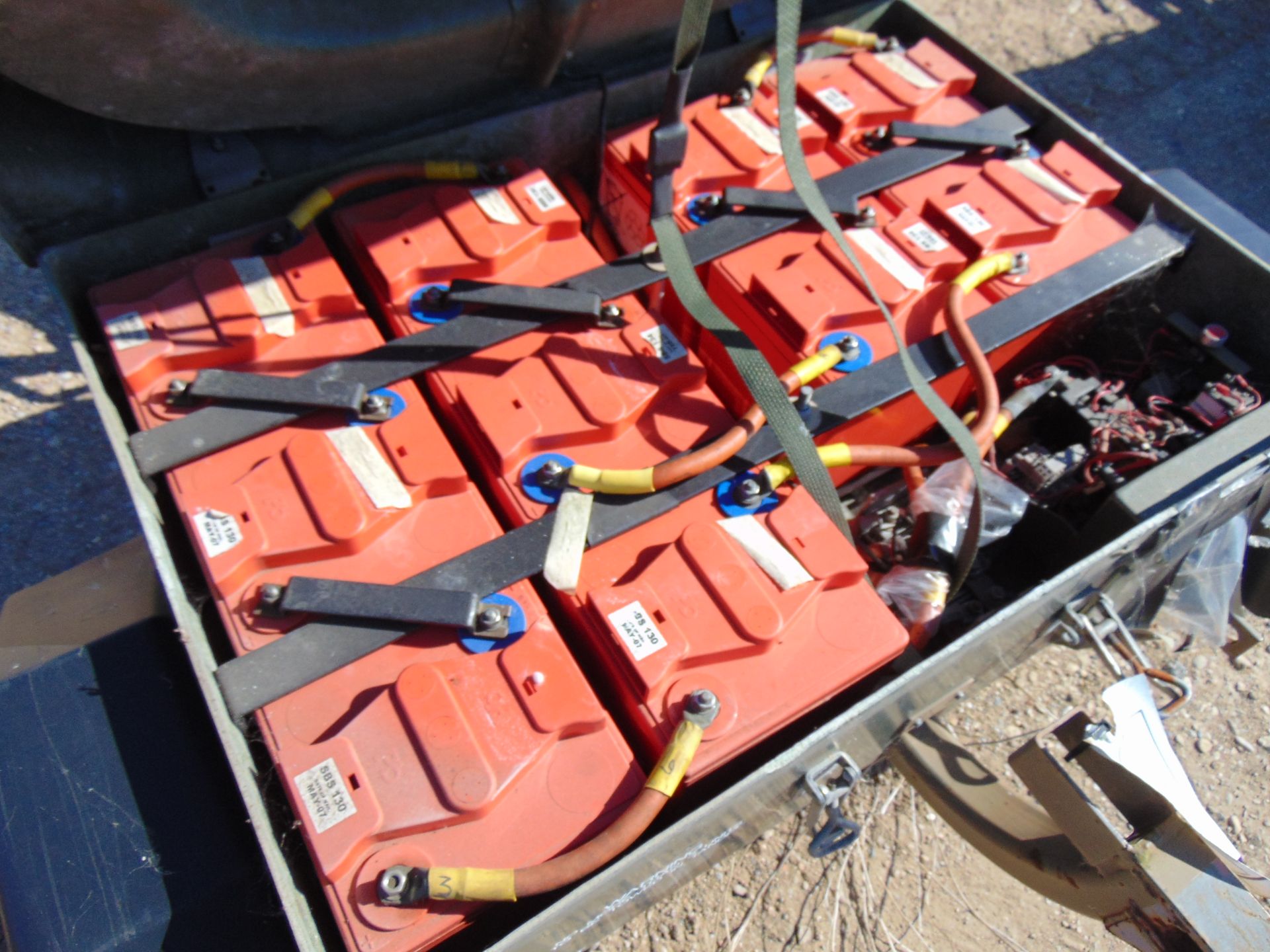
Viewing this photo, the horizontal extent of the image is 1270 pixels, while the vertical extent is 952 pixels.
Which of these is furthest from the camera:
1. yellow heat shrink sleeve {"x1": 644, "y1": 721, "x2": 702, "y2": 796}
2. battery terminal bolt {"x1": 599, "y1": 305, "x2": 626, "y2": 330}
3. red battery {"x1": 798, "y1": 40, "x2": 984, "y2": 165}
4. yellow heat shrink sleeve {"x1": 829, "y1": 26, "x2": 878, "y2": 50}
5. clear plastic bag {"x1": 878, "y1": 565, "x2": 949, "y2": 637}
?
yellow heat shrink sleeve {"x1": 829, "y1": 26, "x2": 878, "y2": 50}

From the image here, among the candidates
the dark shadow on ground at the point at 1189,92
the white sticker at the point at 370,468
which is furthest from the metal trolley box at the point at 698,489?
the dark shadow on ground at the point at 1189,92

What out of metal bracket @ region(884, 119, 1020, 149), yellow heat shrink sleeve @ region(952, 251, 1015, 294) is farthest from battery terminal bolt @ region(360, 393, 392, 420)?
metal bracket @ region(884, 119, 1020, 149)

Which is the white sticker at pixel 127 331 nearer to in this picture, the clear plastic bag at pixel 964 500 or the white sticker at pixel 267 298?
the white sticker at pixel 267 298

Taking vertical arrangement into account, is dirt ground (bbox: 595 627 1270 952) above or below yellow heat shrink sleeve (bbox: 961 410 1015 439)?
below

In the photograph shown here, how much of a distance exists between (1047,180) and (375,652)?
2044 mm

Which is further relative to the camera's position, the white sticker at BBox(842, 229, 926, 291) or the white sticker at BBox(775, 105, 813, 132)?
the white sticker at BBox(775, 105, 813, 132)

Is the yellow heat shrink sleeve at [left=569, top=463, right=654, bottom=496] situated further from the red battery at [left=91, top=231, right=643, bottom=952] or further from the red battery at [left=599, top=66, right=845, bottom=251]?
the red battery at [left=599, top=66, right=845, bottom=251]

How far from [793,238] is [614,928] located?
1650 millimetres

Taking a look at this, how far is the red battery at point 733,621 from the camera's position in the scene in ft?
5.14

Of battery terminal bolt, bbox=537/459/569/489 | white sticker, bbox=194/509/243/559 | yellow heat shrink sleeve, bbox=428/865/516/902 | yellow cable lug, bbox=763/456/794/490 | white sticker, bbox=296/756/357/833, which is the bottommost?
yellow heat shrink sleeve, bbox=428/865/516/902

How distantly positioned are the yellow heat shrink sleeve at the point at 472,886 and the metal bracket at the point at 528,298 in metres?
1.15

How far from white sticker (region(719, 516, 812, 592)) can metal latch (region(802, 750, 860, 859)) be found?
1.09 ft

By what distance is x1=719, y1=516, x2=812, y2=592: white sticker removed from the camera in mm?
1667

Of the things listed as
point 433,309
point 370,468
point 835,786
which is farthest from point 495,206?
point 835,786
